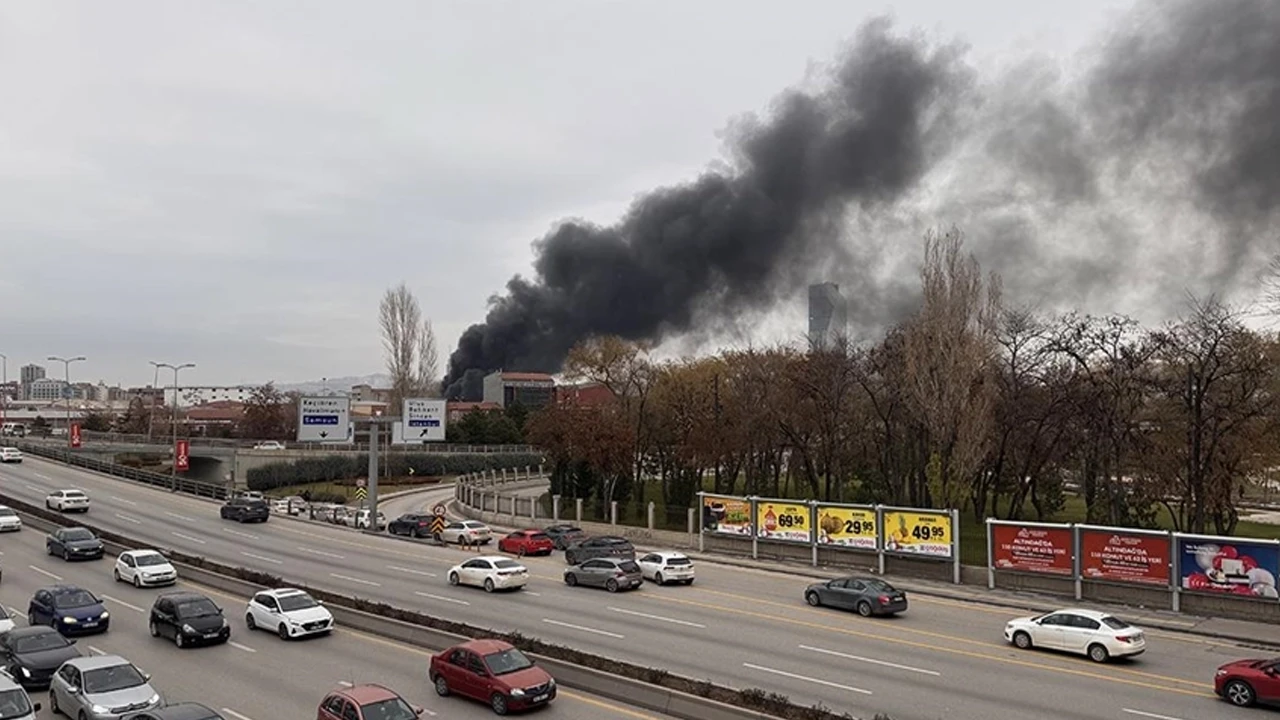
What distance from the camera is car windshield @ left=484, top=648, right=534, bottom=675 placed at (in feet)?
62.5

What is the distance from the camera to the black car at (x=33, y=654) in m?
20.4

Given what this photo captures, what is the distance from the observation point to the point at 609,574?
3450 cm

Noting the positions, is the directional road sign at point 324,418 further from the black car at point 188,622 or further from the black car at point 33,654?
the black car at point 33,654

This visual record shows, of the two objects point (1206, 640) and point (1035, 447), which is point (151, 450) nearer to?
point (1035, 447)

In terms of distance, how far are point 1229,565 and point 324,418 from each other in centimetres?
4470

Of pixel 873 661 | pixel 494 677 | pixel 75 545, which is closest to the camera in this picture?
pixel 494 677

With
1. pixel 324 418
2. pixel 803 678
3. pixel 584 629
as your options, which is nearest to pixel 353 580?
pixel 584 629

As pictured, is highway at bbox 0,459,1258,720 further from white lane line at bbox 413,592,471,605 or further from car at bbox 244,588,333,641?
car at bbox 244,588,333,641

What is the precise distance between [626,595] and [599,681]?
46.5 ft

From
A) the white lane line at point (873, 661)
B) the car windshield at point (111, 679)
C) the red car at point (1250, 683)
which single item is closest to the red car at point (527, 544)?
the white lane line at point (873, 661)

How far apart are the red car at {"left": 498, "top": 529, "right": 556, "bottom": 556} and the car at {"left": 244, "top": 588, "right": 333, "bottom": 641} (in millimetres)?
19074

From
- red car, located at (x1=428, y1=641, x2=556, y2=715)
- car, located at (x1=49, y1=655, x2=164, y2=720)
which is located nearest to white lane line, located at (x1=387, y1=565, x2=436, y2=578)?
red car, located at (x1=428, y1=641, x2=556, y2=715)

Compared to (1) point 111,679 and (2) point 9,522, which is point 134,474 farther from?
(1) point 111,679

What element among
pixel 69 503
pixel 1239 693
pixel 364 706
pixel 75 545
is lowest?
pixel 69 503
